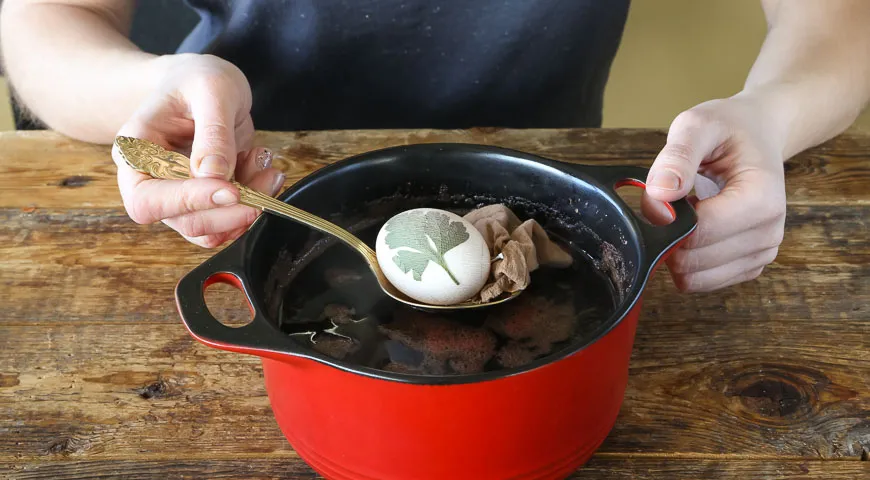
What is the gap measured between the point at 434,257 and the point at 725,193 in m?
0.27

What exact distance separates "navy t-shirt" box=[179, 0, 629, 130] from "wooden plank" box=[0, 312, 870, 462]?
0.46 m

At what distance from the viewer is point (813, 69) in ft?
2.83

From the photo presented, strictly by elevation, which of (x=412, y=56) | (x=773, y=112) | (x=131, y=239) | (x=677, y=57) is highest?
(x=773, y=112)

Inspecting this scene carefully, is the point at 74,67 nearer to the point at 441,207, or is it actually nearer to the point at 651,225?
the point at 441,207

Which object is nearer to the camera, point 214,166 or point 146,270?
point 214,166

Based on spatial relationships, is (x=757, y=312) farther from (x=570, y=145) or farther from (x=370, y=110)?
(x=370, y=110)

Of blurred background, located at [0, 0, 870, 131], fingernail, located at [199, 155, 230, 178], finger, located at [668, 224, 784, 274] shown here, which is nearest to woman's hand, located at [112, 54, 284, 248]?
fingernail, located at [199, 155, 230, 178]

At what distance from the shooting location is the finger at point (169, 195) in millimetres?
641

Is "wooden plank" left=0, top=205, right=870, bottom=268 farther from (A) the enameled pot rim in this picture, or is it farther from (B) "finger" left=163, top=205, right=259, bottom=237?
(A) the enameled pot rim

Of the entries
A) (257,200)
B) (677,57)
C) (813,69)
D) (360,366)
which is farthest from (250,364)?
(677,57)

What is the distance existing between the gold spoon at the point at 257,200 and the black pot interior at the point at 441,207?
0.01m

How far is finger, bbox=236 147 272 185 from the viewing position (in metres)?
0.74

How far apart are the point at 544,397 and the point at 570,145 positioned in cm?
52

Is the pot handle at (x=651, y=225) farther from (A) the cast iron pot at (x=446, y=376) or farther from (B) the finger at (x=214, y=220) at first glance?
(B) the finger at (x=214, y=220)
